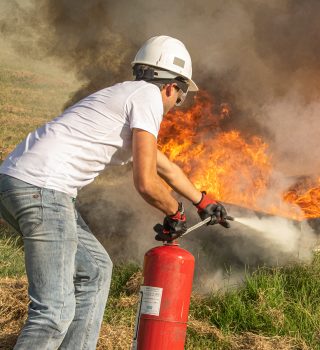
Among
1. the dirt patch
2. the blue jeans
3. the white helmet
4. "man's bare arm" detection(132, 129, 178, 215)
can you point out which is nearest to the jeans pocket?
the blue jeans

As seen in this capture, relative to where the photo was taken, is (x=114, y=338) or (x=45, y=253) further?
(x=114, y=338)

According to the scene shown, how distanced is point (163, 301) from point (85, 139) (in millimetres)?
1117

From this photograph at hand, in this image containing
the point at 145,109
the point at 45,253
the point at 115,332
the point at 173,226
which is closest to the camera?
the point at 45,253

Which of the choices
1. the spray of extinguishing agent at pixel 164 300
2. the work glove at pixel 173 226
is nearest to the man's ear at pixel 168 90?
the work glove at pixel 173 226

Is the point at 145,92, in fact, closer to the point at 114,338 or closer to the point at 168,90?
the point at 168,90

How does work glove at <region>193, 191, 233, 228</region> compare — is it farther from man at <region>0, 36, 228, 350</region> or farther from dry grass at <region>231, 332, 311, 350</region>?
dry grass at <region>231, 332, 311, 350</region>

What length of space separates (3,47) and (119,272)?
2250cm

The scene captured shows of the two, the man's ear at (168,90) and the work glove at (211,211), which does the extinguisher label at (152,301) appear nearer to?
the work glove at (211,211)

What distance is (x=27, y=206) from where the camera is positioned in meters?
3.39

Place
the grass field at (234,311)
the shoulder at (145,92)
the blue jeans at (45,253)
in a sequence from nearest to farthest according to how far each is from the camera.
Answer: the blue jeans at (45,253), the shoulder at (145,92), the grass field at (234,311)

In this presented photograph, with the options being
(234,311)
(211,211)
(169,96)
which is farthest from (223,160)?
(169,96)

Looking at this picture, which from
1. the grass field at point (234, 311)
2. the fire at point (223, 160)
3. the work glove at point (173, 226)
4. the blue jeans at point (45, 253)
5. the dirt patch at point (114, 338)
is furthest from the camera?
the fire at point (223, 160)

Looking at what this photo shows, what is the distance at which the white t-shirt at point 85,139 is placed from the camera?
3.42 meters

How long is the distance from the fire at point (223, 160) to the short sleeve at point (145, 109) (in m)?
3.51
